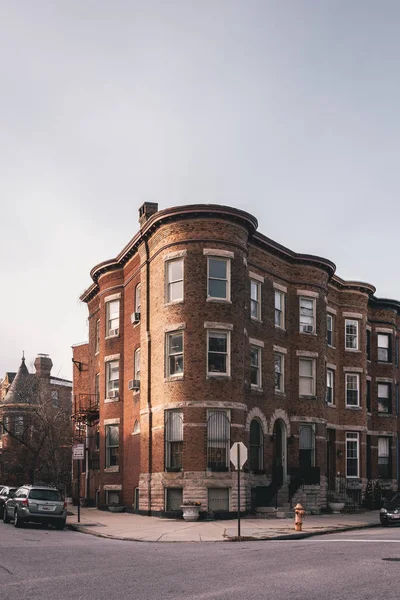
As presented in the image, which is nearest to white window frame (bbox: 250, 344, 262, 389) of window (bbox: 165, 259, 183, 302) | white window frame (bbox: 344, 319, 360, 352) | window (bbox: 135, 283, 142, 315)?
window (bbox: 165, 259, 183, 302)

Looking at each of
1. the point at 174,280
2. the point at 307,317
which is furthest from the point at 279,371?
the point at 174,280

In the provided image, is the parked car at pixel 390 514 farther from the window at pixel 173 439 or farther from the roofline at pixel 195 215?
the roofline at pixel 195 215

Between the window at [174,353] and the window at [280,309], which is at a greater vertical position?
the window at [280,309]

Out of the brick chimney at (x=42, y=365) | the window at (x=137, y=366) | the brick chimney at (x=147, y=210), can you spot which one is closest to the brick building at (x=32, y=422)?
the brick chimney at (x=42, y=365)

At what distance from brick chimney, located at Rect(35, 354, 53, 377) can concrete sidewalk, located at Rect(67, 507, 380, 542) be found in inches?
2108

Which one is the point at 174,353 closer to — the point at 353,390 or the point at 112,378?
the point at 112,378

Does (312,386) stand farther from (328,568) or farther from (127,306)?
(328,568)

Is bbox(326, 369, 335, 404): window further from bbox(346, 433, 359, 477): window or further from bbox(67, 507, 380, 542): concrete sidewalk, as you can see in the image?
bbox(67, 507, 380, 542): concrete sidewalk

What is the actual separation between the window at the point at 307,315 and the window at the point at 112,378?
9.36m

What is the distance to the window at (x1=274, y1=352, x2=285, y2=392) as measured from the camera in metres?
38.9

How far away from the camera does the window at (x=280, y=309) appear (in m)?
39.2

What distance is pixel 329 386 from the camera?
4412 centimetres

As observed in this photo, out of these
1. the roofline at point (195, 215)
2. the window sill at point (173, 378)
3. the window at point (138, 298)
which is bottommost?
the window sill at point (173, 378)

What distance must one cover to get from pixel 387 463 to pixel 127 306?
733 inches
